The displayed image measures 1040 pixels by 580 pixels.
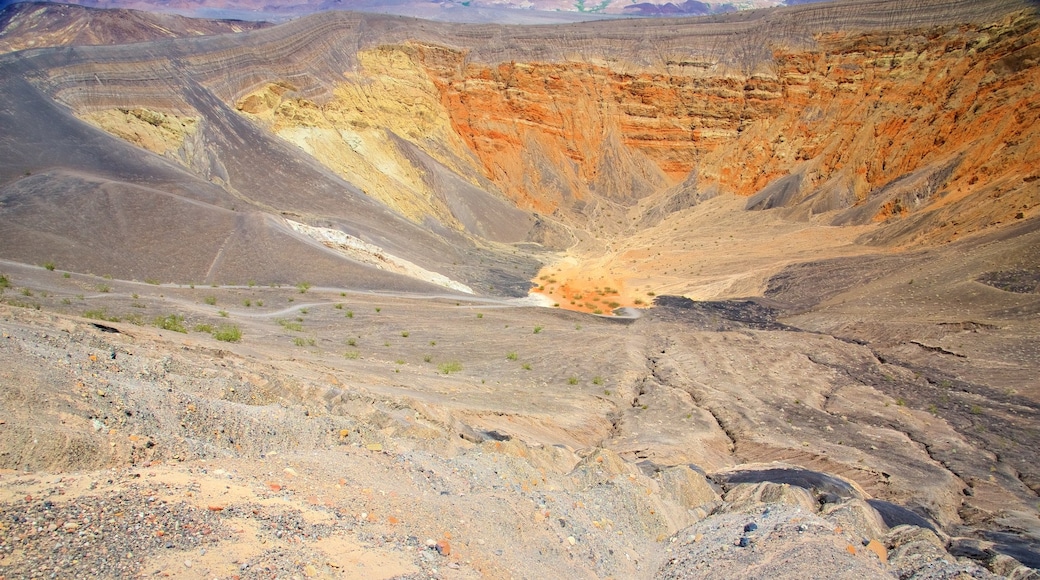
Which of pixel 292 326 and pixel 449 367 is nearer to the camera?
pixel 449 367

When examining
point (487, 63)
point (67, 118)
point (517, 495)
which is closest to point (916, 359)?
point (517, 495)

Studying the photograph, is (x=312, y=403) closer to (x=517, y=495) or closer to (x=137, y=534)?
(x=517, y=495)

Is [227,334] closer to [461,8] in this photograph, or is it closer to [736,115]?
[736,115]

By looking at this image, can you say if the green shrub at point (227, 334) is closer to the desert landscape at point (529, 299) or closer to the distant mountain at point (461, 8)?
the desert landscape at point (529, 299)

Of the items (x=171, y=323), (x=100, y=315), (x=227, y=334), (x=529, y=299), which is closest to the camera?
(x=100, y=315)

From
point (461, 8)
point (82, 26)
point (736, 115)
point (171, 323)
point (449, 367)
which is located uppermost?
point (461, 8)

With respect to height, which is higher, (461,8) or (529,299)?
(461,8)

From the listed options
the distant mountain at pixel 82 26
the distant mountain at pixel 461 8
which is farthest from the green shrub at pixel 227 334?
the distant mountain at pixel 461 8

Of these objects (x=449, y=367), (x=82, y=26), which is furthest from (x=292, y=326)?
(x=82, y=26)
